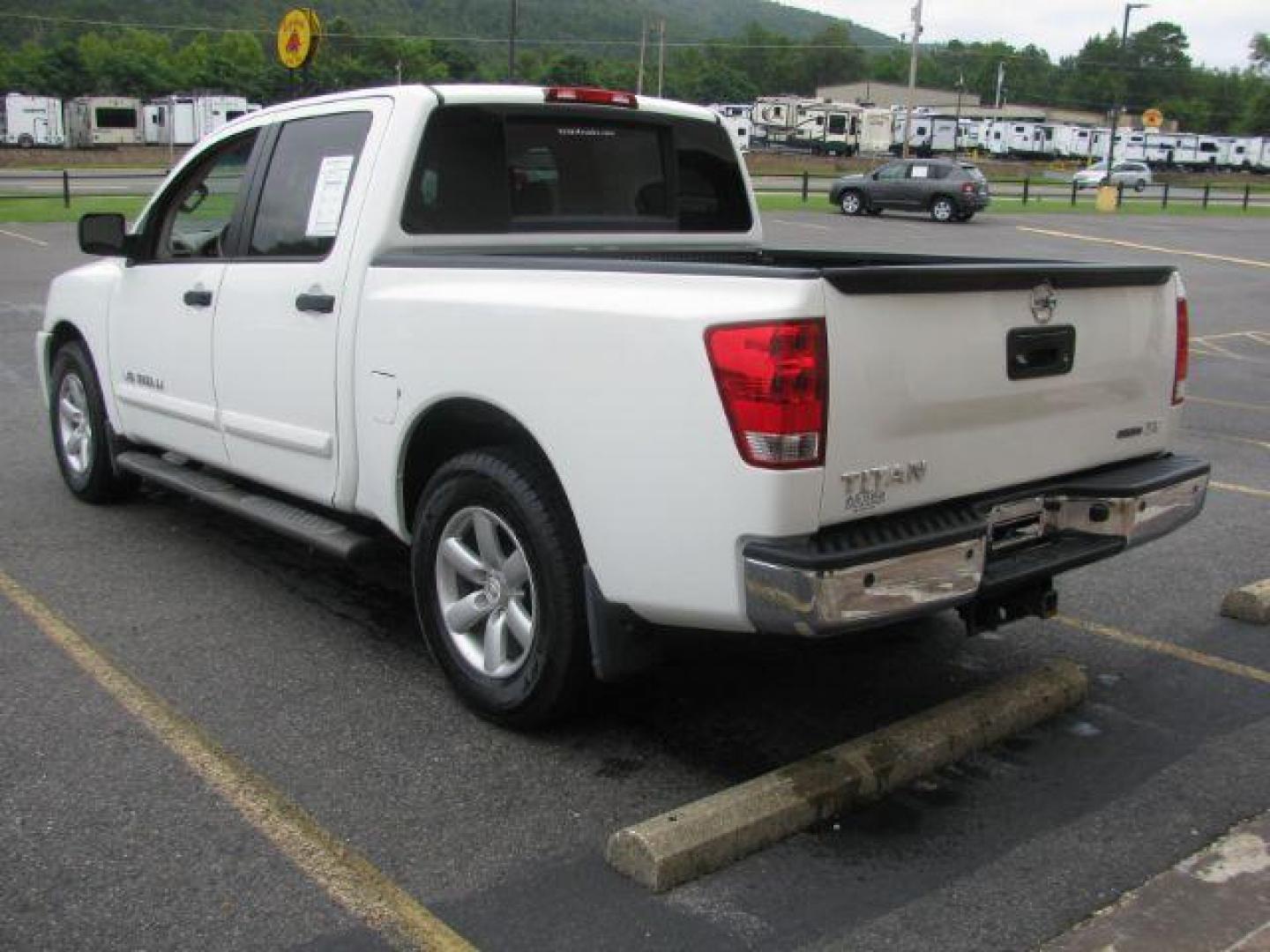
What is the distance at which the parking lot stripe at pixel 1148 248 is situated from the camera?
85.9 ft

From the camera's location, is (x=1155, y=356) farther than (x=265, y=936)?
Yes

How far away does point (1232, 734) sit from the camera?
158 inches

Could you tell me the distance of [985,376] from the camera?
11.2 feet

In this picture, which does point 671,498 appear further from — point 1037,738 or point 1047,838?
point 1037,738

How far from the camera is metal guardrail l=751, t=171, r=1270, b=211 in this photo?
143 ft

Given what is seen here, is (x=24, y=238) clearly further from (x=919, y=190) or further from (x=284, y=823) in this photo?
(x=919, y=190)

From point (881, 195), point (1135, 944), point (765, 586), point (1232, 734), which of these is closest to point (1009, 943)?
point (1135, 944)

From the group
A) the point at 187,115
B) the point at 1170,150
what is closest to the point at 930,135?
the point at 1170,150

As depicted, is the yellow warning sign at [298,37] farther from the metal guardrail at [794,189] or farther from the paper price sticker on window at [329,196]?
the metal guardrail at [794,189]

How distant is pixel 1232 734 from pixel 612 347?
243 cm

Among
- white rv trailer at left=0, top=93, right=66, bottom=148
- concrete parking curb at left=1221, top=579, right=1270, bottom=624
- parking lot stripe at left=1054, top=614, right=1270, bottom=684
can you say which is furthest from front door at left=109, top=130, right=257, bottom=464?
white rv trailer at left=0, top=93, right=66, bottom=148

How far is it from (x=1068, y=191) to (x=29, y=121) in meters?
49.3

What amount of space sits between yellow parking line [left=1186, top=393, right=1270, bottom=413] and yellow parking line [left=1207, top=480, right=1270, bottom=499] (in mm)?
3066

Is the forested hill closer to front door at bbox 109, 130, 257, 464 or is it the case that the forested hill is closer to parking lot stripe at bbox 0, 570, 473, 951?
front door at bbox 109, 130, 257, 464
